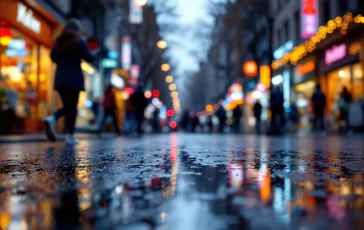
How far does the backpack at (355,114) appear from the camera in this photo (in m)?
17.3

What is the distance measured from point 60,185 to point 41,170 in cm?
89

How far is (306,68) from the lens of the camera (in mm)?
26625

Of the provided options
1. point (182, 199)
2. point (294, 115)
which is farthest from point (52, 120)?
point (294, 115)

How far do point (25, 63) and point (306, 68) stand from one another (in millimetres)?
16629

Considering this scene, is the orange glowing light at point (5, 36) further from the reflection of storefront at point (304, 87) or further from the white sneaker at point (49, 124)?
the reflection of storefront at point (304, 87)

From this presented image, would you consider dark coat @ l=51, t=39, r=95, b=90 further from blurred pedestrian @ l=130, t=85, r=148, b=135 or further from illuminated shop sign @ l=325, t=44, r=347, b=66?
illuminated shop sign @ l=325, t=44, r=347, b=66

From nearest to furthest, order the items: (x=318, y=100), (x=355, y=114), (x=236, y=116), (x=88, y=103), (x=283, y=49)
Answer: (x=318, y=100) → (x=355, y=114) → (x=88, y=103) → (x=236, y=116) → (x=283, y=49)

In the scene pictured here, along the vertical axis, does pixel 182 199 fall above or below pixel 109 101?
below

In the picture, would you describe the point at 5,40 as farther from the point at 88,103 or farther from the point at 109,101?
the point at 88,103

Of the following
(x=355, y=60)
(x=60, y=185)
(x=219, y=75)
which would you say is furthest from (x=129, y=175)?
(x=219, y=75)

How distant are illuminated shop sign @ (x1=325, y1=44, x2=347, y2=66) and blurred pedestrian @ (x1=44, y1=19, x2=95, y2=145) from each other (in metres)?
16.3

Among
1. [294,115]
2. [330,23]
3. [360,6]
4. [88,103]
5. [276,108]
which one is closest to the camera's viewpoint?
[276,108]

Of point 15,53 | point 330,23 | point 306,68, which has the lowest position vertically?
point 15,53

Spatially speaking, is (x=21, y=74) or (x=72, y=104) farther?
(x=21, y=74)
